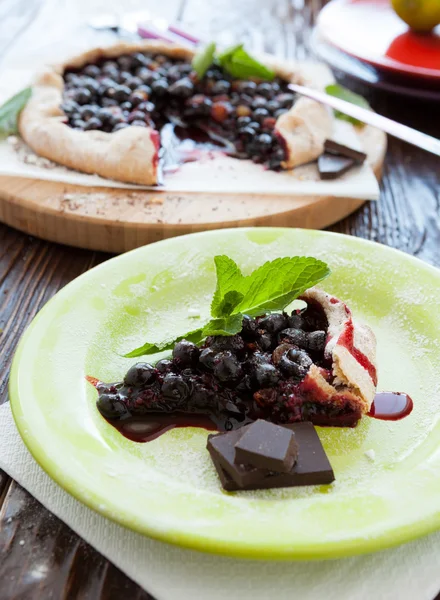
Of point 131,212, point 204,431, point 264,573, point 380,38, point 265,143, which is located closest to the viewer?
point 264,573

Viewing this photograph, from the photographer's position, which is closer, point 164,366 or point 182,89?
point 164,366

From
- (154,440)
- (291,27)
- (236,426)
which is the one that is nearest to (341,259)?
(236,426)

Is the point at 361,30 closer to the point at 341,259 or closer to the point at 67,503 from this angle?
the point at 341,259

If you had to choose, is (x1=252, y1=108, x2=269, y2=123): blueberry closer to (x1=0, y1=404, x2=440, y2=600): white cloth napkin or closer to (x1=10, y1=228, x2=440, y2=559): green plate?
(x1=10, y1=228, x2=440, y2=559): green plate

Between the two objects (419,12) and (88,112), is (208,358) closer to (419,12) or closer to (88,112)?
(88,112)

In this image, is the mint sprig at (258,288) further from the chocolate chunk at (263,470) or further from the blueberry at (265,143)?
the blueberry at (265,143)

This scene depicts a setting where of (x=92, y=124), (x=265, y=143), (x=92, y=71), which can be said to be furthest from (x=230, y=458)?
(x=92, y=71)
